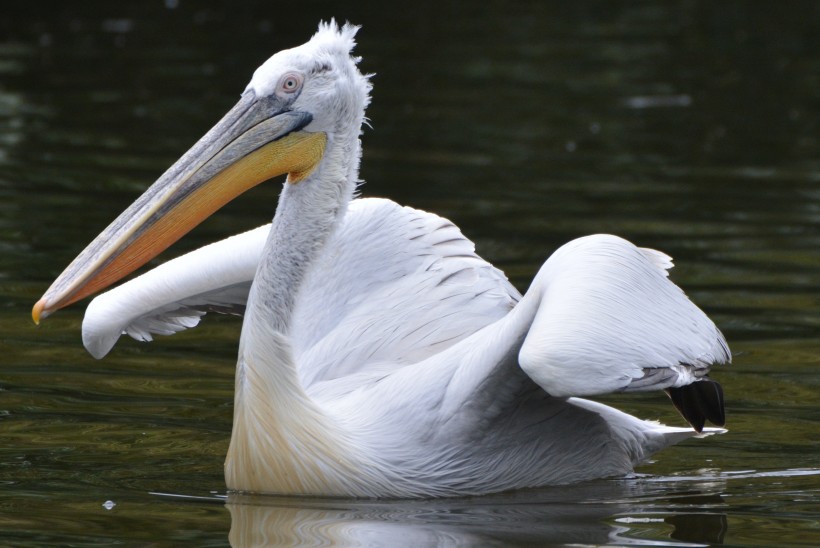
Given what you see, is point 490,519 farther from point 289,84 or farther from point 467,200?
point 467,200

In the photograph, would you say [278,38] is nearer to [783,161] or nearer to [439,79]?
[439,79]

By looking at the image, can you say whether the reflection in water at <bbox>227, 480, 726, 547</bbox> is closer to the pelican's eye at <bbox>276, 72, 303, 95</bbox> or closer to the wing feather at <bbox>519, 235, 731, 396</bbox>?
the wing feather at <bbox>519, 235, 731, 396</bbox>

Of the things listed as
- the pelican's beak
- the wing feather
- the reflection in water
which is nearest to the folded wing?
the wing feather

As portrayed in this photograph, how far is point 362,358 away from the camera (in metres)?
5.24

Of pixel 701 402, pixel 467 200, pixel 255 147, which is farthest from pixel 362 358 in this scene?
pixel 467 200

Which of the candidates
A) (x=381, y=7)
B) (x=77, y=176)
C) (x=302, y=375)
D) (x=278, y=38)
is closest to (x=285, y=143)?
(x=302, y=375)

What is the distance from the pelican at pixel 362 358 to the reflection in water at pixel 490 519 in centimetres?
9

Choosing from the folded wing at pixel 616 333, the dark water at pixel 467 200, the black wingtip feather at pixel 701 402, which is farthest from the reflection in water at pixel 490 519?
the folded wing at pixel 616 333

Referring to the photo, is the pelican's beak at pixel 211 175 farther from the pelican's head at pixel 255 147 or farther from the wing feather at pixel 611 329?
the wing feather at pixel 611 329

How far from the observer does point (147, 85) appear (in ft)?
46.1

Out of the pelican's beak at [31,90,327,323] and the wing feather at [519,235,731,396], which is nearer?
the wing feather at [519,235,731,396]

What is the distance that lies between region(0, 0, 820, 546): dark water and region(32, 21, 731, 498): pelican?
12 centimetres

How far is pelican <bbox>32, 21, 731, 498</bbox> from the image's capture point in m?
4.54

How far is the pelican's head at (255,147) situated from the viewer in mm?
4734
